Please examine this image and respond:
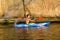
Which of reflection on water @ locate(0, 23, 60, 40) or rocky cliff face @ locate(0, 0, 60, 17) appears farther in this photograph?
rocky cliff face @ locate(0, 0, 60, 17)

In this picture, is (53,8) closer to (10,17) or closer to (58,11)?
(58,11)

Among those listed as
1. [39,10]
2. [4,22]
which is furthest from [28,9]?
[4,22]

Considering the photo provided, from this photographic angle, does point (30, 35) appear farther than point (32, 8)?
No

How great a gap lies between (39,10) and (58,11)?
803mm

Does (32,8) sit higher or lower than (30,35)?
higher

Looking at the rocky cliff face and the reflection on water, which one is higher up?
the rocky cliff face

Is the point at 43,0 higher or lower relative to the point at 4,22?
higher

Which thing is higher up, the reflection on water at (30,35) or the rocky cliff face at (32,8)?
the rocky cliff face at (32,8)

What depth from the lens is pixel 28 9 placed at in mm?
10930

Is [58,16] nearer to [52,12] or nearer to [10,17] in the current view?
[52,12]

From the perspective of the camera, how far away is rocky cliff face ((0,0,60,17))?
1095 centimetres

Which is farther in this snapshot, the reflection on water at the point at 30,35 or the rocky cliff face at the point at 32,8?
the rocky cliff face at the point at 32,8

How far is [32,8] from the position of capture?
10961 mm

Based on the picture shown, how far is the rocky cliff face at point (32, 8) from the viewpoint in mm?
10945
